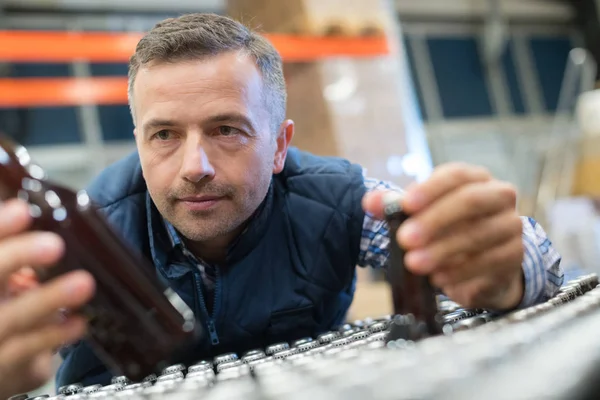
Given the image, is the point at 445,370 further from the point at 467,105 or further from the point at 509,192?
the point at 467,105

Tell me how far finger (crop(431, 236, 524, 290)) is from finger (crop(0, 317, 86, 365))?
0.42 metres

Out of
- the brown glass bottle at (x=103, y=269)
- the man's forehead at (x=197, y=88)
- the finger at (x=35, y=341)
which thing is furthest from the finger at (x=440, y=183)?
the man's forehead at (x=197, y=88)

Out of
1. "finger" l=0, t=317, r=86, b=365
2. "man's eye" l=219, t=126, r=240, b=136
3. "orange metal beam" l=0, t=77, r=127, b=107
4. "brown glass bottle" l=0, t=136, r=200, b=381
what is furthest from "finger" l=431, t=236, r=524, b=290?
"orange metal beam" l=0, t=77, r=127, b=107

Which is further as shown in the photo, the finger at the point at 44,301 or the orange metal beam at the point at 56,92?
the orange metal beam at the point at 56,92

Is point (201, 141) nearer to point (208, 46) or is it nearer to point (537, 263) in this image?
point (208, 46)

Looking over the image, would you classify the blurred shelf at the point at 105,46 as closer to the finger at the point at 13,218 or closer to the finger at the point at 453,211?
the finger at the point at 13,218

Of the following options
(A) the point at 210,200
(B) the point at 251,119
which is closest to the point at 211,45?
(B) the point at 251,119

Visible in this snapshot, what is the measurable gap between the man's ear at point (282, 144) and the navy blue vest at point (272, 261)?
0.03 metres

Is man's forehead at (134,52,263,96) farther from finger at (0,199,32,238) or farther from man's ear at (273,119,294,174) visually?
finger at (0,199,32,238)

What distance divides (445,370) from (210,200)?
72 centimetres

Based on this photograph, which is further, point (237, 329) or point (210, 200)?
point (237, 329)

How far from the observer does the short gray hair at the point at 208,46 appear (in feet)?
3.41

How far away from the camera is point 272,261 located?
1172 millimetres

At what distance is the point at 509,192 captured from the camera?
0.64 metres
